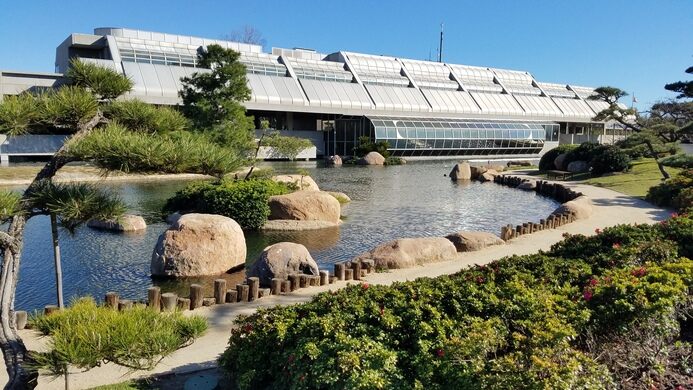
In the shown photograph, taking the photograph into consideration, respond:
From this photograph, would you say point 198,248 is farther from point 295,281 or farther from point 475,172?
point 475,172

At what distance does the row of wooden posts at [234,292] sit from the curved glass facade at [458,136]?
37410 millimetres

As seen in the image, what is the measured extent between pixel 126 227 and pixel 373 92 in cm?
4046

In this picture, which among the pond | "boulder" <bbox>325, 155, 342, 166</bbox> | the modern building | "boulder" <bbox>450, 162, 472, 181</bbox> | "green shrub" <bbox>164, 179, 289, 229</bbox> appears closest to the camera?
the pond

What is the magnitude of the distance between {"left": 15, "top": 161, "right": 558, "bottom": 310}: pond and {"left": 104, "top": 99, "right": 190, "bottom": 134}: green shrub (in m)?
2.01

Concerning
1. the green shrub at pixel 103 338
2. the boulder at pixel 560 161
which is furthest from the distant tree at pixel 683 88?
the green shrub at pixel 103 338

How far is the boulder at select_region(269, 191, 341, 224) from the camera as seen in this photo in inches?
640

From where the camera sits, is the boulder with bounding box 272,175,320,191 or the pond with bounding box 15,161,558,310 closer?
the pond with bounding box 15,161,558,310

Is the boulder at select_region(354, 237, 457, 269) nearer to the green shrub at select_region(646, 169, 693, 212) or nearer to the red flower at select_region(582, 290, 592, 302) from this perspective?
the red flower at select_region(582, 290, 592, 302)

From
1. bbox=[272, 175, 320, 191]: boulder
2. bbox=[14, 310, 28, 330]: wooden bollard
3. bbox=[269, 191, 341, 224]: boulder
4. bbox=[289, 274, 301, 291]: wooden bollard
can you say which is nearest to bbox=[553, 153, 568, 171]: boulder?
bbox=[272, 175, 320, 191]: boulder

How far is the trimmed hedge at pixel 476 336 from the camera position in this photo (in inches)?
156

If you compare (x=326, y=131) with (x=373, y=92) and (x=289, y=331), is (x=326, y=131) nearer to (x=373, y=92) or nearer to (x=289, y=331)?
(x=373, y=92)

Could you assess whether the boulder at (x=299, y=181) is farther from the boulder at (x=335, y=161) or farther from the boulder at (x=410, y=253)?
the boulder at (x=335, y=161)

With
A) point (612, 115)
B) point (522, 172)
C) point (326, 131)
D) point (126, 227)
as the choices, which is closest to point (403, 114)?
point (326, 131)

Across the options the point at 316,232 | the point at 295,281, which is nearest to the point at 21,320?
the point at 295,281
